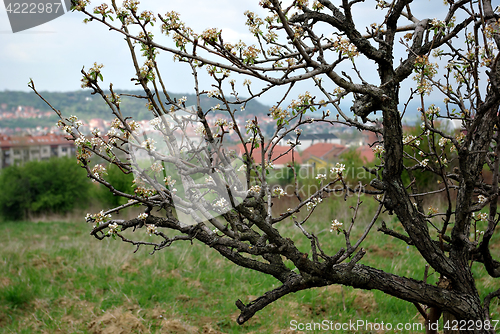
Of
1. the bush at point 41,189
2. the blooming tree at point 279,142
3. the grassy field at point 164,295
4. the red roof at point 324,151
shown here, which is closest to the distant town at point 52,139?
the red roof at point 324,151

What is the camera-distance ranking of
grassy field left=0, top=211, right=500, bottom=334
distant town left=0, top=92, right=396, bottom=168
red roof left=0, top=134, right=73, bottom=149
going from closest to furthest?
1. grassy field left=0, top=211, right=500, bottom=334
2. distant town left=0, top=92, right=396, bottom=168
3. red roof left=0, top=134, right=73, bottom=149

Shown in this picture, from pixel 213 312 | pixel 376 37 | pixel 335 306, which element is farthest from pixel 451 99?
pixel 213 312

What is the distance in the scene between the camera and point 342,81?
227cm

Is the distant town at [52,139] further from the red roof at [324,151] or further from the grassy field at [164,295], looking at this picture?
the grassy field at [164,295]

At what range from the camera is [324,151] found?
59.6 feet

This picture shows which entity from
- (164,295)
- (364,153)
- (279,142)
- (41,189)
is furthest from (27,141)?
(279,142)

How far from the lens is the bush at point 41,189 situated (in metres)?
18.5

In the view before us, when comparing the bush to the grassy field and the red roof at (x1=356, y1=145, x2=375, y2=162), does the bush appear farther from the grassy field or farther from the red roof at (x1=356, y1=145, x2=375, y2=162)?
the red roof at (x1=356, y1=145, x2=375, y2=162)

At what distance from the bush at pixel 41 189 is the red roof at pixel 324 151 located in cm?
1136

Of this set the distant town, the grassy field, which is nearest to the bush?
the distant town

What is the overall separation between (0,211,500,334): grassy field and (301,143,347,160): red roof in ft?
31.0

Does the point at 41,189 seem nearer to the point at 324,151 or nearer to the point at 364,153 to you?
the point at 324,151

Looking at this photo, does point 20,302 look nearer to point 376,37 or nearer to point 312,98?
point 312,98

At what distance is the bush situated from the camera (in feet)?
60.7
